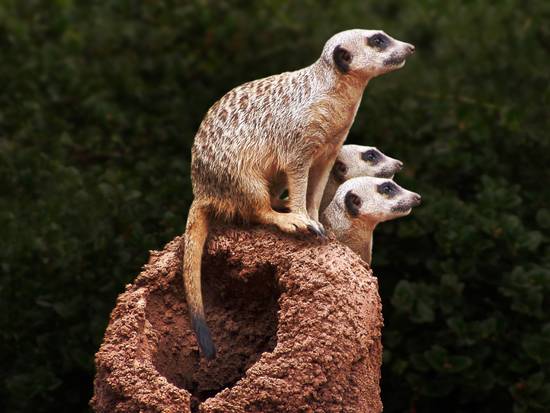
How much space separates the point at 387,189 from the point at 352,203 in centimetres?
14

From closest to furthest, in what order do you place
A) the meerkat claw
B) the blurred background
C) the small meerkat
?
the meerkat claw → the small meerkat → the blurred background

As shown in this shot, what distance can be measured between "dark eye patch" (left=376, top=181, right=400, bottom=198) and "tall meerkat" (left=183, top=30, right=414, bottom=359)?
200 mm

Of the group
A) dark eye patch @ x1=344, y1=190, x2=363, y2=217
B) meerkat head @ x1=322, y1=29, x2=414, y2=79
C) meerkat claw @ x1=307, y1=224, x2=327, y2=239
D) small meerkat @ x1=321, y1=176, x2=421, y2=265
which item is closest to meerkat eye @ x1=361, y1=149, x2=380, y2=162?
small meerkat @ x1=321, y1=176, x2=421, y2=265

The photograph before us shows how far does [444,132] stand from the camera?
8.04 m

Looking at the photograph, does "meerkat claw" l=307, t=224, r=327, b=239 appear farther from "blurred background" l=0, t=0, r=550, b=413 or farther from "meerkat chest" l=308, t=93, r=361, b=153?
"blurred background" l=0, t=0, r=550, b=413

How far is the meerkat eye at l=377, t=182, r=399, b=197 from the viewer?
4535mm

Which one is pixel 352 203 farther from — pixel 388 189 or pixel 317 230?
pixel 317 230

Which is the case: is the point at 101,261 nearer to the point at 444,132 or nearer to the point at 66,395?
the point at 66,395

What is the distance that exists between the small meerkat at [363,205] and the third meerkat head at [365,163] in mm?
176

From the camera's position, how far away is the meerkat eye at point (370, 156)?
4.81 metres

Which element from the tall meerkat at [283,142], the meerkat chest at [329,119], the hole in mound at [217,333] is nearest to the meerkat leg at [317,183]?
the tall meerkat at [283,142]

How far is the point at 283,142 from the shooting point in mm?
4422

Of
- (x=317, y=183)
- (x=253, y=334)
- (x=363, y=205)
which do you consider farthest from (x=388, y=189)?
(x=253, y=334)

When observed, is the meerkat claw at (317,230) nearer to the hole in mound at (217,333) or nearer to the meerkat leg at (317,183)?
the meerkat leg at (317,183)
